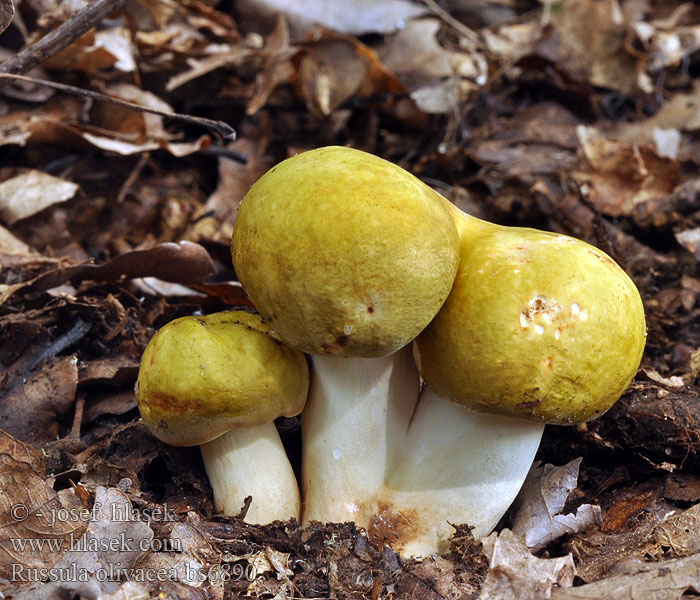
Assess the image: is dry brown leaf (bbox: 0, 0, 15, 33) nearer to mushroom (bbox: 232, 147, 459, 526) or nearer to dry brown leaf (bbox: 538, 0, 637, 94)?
mushroom (bbox: 232, 147, 459, 526)

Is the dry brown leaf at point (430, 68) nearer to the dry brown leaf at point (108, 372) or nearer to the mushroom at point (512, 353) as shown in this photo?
the mushroom at point (512, 353)

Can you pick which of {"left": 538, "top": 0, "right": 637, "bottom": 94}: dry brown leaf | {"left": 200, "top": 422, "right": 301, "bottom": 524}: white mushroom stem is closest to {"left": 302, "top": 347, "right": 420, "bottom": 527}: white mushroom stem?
{"left": 200, "top": 422, "right": 301, "bottom": 524}: white mushroom stem

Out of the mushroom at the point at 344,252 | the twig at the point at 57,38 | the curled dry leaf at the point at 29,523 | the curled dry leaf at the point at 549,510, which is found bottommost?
the curled dry leaf at the point at 549,510

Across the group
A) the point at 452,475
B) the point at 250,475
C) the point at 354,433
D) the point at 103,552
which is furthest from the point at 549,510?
the point at 103,552

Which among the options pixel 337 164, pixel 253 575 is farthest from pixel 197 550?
pixel 337 164

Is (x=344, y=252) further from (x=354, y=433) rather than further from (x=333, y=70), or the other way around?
(x=333, y=70)

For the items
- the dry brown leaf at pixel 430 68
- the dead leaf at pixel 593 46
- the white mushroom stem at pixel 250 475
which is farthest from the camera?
the dead leaf at pixel 593 46

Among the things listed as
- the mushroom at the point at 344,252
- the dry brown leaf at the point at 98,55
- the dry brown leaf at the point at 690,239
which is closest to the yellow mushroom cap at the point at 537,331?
the mushroom at the point at 344,252
